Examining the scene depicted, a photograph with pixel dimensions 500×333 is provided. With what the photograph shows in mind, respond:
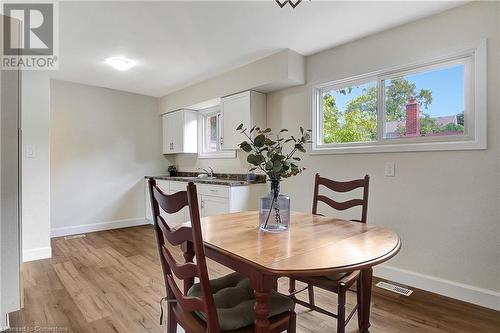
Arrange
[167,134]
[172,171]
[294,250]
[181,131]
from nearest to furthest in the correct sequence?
[294,250], [181,131], [167,134], [172,171]

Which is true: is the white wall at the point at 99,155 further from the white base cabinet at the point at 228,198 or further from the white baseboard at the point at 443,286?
the white baseboard at the point at 443,286

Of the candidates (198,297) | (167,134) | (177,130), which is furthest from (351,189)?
(167,134)

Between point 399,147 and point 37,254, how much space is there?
13.1 ft

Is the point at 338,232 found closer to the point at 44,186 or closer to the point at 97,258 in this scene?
the point at 97,258

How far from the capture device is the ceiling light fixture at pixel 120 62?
3.24 m

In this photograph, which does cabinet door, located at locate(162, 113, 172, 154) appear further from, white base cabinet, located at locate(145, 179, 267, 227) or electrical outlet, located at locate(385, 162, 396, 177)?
electrical outlet, located at locate(385, 162, 396, 177)

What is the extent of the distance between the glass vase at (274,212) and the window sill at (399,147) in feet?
5.07

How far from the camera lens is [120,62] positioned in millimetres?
3270

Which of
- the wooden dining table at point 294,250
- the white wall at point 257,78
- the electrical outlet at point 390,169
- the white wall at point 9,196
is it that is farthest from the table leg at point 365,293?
the white wall at point 9,196

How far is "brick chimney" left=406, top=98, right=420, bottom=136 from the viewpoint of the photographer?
2.53 metres

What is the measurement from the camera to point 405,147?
2465 mm

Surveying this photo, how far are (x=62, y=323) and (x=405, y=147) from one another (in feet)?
9.79

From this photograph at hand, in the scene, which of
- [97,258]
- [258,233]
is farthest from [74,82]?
[258,233]

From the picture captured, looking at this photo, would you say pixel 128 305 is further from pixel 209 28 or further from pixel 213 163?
pixel 213 163
